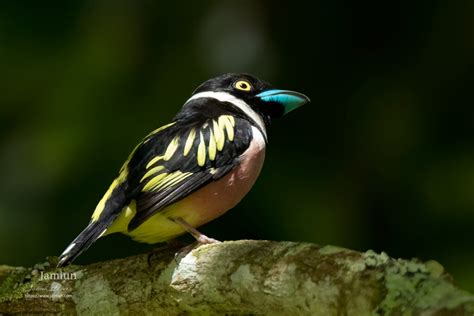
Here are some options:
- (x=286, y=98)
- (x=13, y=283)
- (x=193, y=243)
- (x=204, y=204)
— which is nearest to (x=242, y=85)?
(x=286, y=98)

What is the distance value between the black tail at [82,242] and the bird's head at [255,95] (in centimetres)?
117

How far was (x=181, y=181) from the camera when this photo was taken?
4125 mm

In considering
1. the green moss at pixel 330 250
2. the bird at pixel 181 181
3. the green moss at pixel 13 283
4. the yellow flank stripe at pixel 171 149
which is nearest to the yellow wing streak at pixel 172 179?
the bird at pixel 181 181

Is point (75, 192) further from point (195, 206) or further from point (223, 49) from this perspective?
point (195, 206)

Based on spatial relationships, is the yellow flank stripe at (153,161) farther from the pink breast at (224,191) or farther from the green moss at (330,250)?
the green moss at (330,250)

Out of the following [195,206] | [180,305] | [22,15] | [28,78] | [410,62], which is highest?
[410,62]

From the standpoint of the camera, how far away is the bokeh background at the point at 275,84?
6.74 m

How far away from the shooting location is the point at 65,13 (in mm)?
7227

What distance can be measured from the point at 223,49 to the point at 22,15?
1681mm

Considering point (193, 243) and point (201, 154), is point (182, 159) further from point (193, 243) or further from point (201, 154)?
point (193, 243)

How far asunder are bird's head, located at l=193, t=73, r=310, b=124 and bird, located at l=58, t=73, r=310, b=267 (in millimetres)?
262

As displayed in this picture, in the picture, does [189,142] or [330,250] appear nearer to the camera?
[330,250]

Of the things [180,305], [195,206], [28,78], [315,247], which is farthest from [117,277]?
[28,78]

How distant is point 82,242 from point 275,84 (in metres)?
3.50
